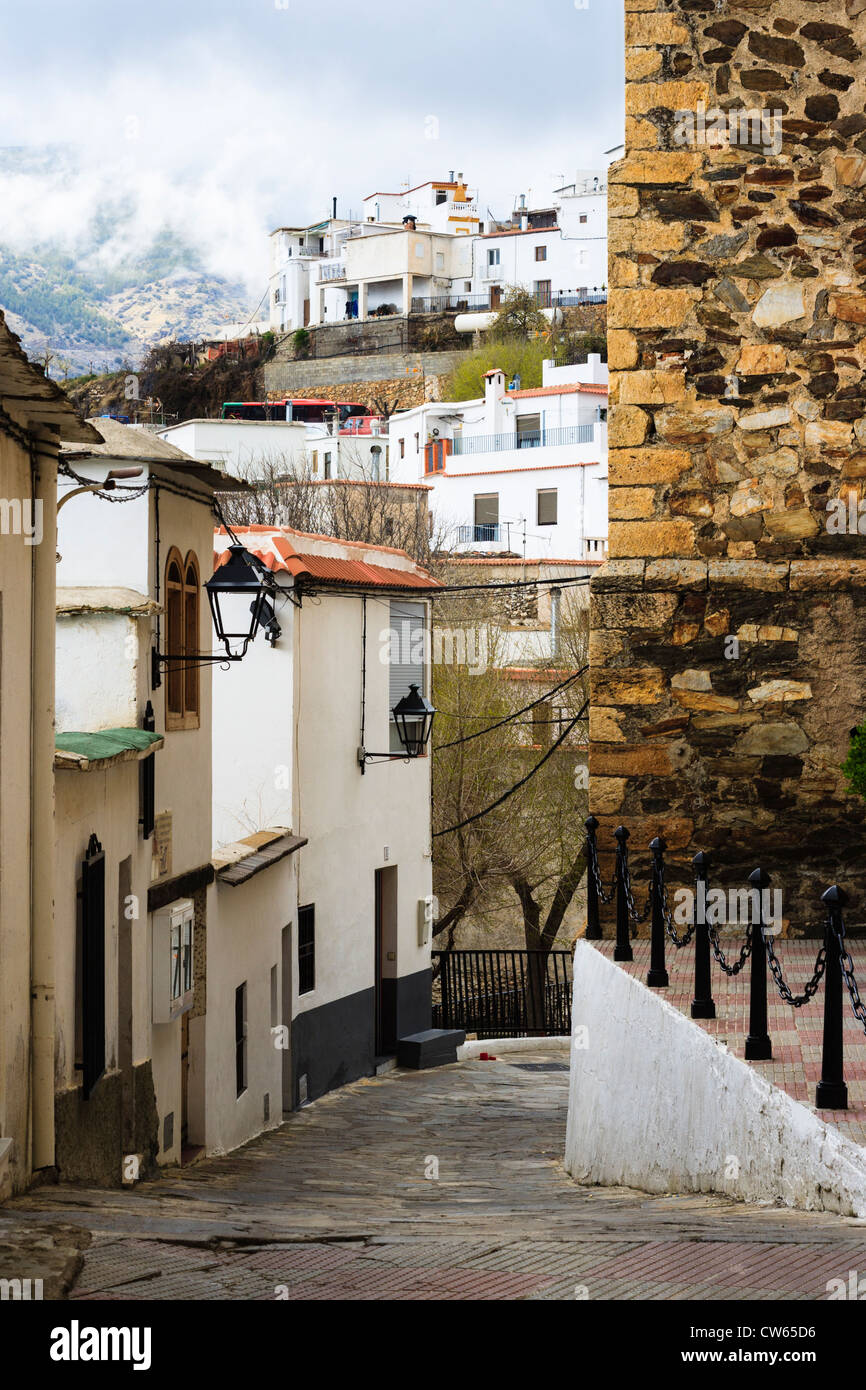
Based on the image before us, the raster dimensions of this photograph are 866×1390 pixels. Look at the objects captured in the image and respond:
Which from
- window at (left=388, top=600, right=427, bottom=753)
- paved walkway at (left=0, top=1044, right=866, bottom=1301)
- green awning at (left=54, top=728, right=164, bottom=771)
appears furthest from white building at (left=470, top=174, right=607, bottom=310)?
paved walkway at (left=0, top=1044, right=866, bottom=1301)

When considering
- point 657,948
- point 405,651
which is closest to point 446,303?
point 405,651

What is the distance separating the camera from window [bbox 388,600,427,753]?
18.1m

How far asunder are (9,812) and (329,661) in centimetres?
992

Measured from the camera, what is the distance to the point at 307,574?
15.2 meters

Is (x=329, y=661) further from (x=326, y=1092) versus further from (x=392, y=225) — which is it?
(x=392, y=225)

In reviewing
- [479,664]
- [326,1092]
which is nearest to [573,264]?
[479,664]

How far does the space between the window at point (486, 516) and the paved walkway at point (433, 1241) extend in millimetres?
36151

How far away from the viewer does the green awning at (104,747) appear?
7.37 meters

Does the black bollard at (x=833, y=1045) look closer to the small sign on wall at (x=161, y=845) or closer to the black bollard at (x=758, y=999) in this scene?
the black bollard at (x=758, y=999)

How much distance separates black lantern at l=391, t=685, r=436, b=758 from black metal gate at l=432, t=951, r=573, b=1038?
16.2 feet

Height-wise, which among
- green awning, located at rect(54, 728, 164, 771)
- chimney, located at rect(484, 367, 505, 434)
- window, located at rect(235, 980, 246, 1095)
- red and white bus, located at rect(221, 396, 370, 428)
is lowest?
window, located at rect(235, 980, 246, 1095)

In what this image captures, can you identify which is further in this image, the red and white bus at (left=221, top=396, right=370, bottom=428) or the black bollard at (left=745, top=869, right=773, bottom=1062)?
the red and white bus at (left=221, top=396, right=370, bottom=428)

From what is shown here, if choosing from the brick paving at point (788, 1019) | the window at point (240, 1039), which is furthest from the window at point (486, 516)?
the brick paving at point (788, 1019)

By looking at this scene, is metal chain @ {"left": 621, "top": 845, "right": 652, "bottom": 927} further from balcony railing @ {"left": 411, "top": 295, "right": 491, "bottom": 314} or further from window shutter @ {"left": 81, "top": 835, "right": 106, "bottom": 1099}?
balcony railing @ {"left": 411, "top": 295, "right": 491, "bottom": 314}
